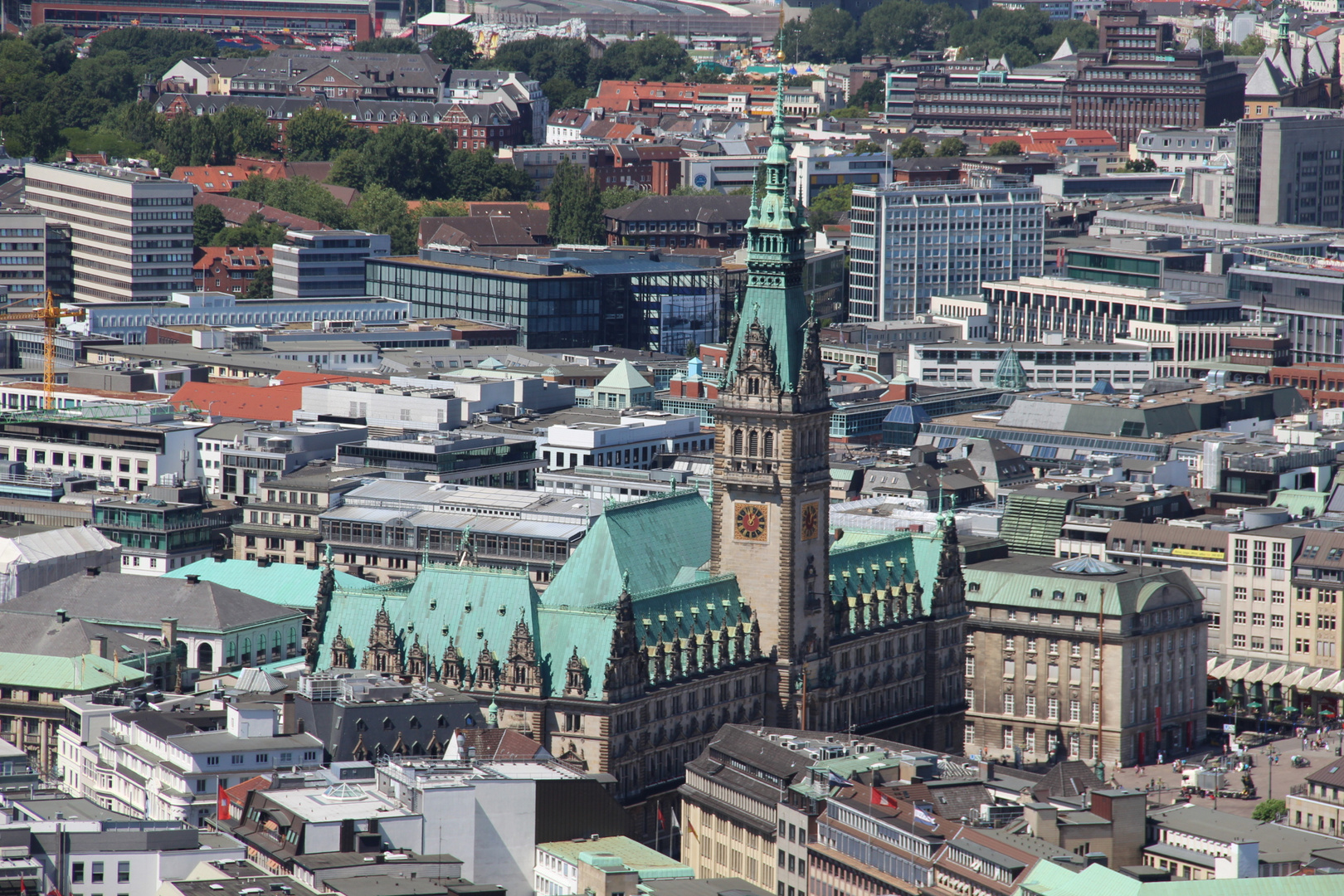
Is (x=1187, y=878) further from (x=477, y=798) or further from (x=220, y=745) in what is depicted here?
(x=220, y=745)

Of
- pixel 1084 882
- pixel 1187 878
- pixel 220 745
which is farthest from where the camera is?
pixel 220 745

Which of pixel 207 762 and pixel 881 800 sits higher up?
pixel 207 762

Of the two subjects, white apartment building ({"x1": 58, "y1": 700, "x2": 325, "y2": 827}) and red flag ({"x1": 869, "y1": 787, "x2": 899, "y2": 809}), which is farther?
white apartment building ({"x1": 58, "y1": 700, "x2": 325, "y2": 827})

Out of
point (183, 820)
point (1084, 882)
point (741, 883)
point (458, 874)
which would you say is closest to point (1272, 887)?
point (1084, 882)

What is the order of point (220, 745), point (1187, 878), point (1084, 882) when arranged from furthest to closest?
point (220, 745)
point (1187, 878)
point (1084, 882)

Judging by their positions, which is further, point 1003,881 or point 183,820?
point 183,820

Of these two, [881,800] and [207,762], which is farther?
[207,762]

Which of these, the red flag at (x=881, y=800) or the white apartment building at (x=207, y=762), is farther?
the white apartment building at (x=207, y=762)
